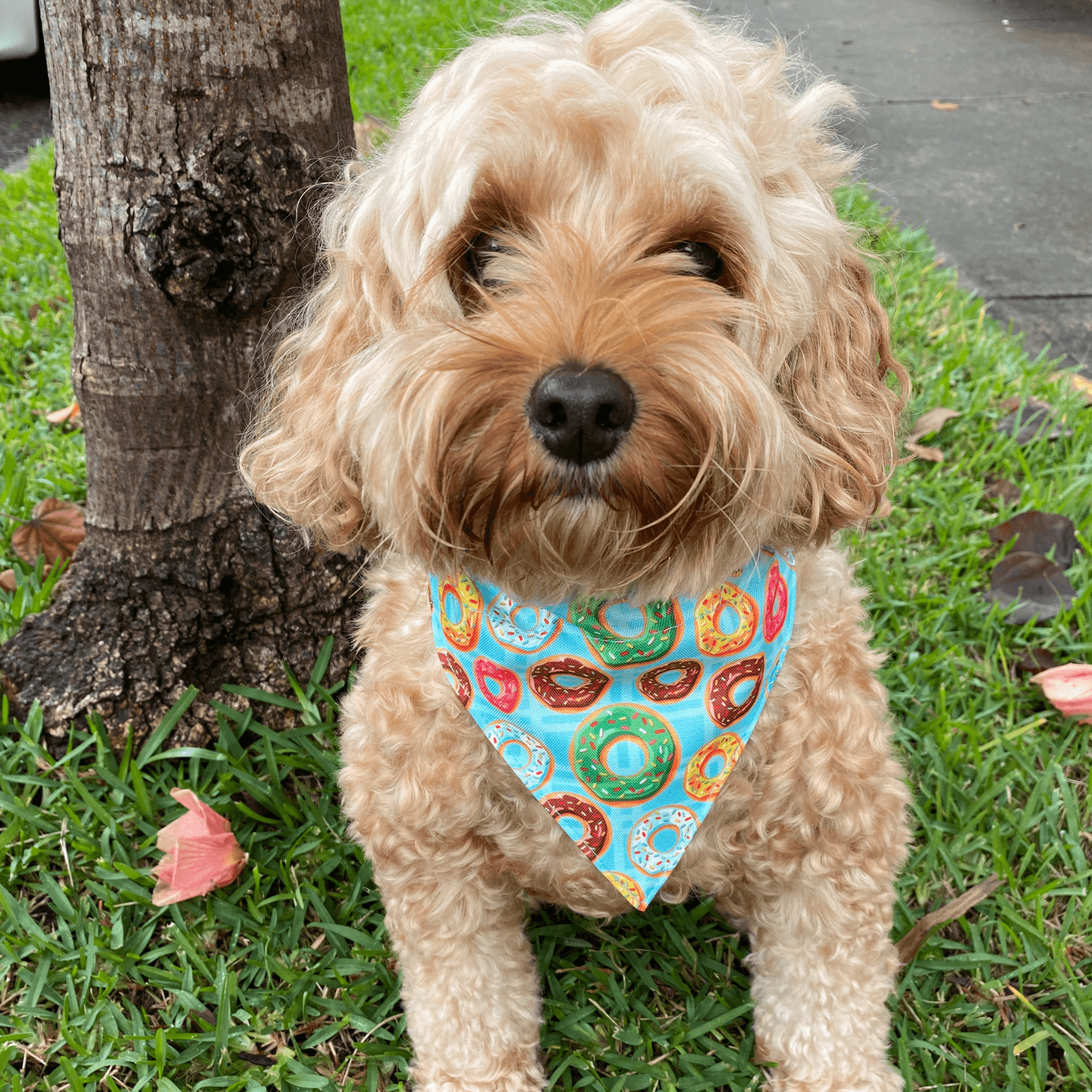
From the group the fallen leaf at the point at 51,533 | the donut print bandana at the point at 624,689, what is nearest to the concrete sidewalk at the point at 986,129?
the donut print bandana at the point at 624,689

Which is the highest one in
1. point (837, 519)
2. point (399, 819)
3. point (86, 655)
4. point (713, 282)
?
point (713, 282)

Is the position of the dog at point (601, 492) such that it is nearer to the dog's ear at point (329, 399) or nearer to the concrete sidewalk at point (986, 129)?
the dog's ear at point (329, 399)

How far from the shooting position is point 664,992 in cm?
222

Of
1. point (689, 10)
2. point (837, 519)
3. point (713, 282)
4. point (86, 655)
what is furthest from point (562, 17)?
point (86, 655)

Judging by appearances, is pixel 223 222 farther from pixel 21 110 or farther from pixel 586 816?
pixel 21 110

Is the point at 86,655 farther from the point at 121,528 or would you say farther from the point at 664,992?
the point at 664,992

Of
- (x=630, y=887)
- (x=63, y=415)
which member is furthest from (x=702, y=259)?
(x=63, y=415)

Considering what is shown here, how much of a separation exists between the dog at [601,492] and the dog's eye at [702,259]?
0.02 meters

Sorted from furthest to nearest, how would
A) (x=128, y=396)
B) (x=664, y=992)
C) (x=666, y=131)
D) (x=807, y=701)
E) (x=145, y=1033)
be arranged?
1. (x=128, y=396)
2. (x=664, y=992)
3. (x=145, y=1033)
4. (x=807, y=701)
5. (x=666, y=131)

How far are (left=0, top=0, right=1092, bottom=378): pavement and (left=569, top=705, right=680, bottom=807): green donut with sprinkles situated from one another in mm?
2652

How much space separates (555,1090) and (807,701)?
1.00 metres

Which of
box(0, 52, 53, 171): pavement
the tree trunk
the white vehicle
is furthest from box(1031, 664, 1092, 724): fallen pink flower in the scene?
the white vehicle

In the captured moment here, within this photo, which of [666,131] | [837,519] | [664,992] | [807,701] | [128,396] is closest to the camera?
[666,131]

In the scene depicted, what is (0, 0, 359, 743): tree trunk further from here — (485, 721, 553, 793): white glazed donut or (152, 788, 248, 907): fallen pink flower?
(485, 721, 553, 793): white glazed donut
